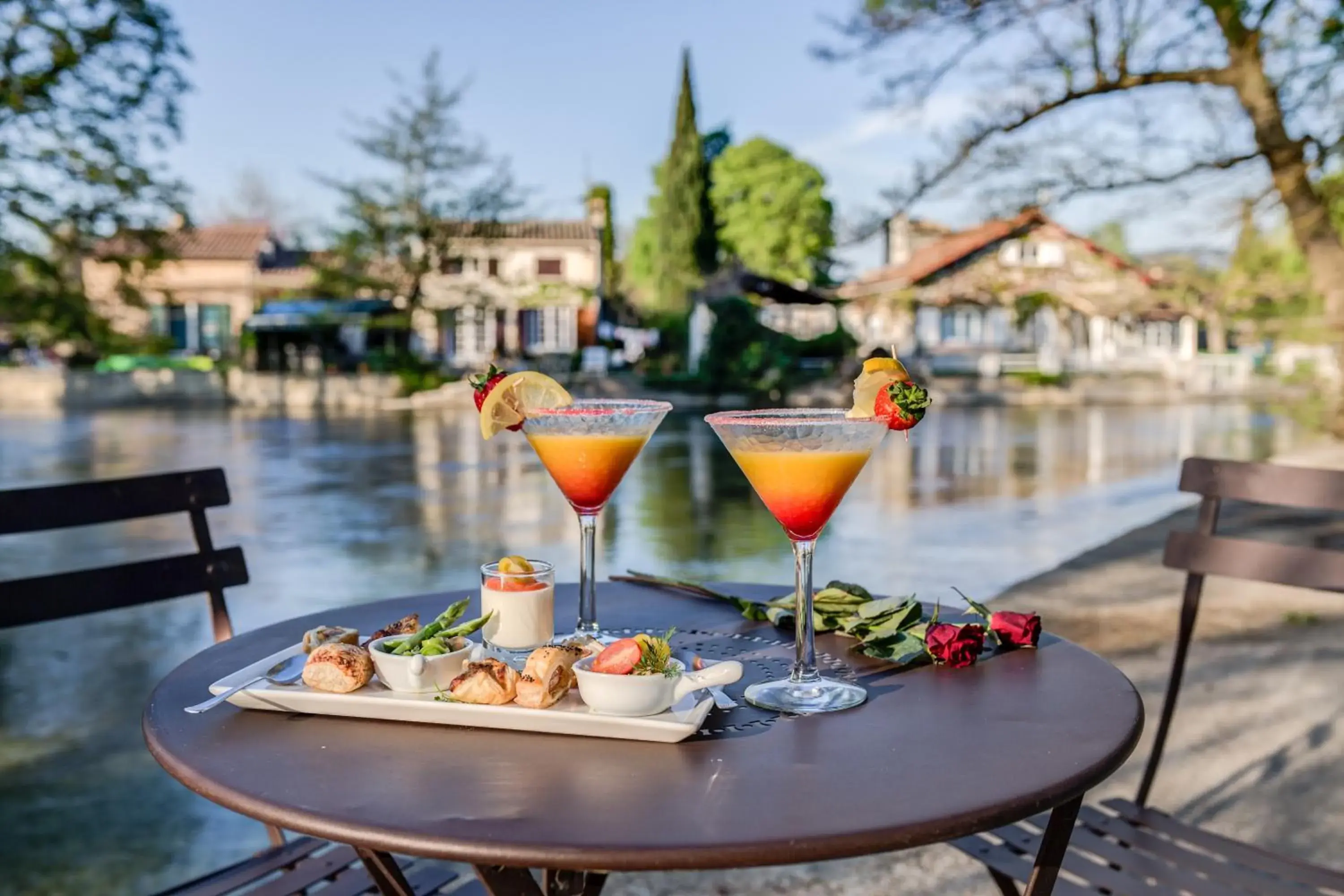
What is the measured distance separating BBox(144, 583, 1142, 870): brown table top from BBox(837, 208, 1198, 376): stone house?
16112mm

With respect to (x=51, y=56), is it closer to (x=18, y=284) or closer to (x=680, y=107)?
(x=18, y=284)

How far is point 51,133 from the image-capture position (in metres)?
12.2

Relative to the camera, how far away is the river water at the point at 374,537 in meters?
3.26

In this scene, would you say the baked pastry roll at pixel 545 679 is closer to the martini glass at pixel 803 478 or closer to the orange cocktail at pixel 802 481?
the martini glass at pixel 803 478

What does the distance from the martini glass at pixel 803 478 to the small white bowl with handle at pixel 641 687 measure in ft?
0.50

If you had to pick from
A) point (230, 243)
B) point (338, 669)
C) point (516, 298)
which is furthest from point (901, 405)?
point (230, 243)

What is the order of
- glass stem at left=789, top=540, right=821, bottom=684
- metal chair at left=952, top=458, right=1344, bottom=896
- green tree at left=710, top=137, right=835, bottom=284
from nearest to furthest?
1. glass stem at left=789, top=540, right=821, bottom=684
2. metal chair at left=952, top=458, right=1344, bottom=896
3. green tree at left=710, top=137, right=835, bottom=284

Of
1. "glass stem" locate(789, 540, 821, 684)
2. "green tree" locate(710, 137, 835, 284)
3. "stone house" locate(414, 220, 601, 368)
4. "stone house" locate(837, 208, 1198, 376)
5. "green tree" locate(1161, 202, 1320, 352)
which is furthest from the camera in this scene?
"green tree" locate(710, 137, 835, 284)

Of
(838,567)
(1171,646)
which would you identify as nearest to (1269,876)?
(1171,646)

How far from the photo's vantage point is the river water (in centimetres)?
326

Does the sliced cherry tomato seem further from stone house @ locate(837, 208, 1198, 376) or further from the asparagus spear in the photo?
stone house @ locate(837, 208, 1198, 376)

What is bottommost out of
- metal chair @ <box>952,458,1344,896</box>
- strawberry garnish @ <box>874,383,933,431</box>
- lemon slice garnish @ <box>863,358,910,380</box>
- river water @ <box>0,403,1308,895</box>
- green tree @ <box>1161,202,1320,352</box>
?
river water @ <box>0,403,1308,895</box>

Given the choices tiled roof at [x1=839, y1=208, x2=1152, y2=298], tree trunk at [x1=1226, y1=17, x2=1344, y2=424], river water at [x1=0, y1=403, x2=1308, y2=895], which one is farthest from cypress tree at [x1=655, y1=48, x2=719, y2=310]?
tree trunk at [x1=1226, y1=17, x2=1344, y2=424]

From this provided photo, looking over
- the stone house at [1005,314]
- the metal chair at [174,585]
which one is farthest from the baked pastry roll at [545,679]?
the stone house at [1005,314]
